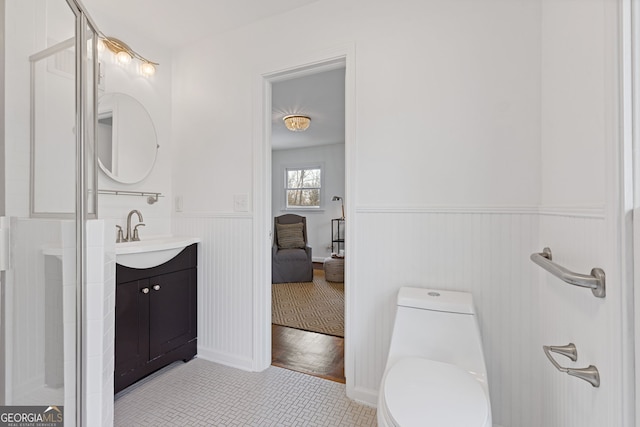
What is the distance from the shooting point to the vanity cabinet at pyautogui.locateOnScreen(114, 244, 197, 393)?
1.61 m

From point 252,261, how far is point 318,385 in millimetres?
907

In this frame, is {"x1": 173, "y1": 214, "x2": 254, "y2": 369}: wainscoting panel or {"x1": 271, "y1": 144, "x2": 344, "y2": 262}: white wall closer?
{"x1": 173, "y1": 214, "x2": 254, "y2": 369}: wainscoting panel

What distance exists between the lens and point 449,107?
58.0 inches

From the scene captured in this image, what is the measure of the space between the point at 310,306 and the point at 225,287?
1.42 metres

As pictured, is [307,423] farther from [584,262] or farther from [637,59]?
[637,59]

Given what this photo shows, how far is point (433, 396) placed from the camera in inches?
37.9

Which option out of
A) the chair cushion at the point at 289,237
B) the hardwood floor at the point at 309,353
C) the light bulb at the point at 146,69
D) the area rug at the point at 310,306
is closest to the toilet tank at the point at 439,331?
the hardwood floor at the point at 309,353

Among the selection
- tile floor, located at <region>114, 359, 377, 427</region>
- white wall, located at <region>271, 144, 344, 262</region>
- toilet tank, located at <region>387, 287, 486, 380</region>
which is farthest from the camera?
white wall, located at <region>271, 144, 344, 262</region>

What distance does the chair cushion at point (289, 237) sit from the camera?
4562 mm

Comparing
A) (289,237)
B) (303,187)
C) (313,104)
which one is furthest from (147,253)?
(303,187)

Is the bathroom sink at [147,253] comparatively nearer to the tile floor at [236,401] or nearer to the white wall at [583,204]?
the tile floor at [236,401]

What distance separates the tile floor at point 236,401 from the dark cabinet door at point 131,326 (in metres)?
0.22

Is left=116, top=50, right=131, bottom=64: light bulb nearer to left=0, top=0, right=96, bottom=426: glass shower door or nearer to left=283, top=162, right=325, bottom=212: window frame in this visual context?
left=0, top=0, right=96, bottom=426: glass shower door

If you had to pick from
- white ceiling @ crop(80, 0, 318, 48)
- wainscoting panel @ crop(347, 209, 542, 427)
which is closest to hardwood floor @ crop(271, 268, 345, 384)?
wainscoting panel @ crop(347, 209, 542, 427)
